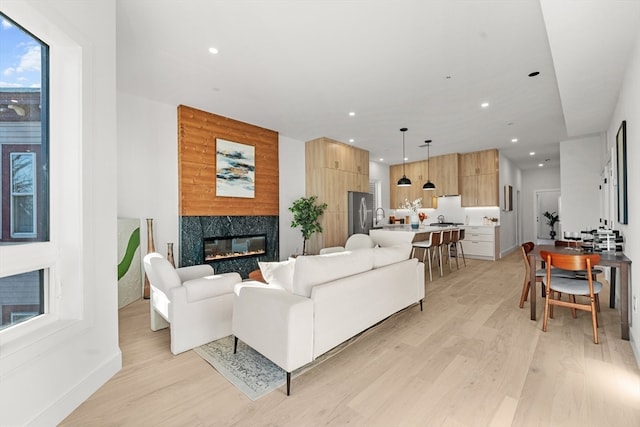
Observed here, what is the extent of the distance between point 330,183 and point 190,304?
4.47 meters

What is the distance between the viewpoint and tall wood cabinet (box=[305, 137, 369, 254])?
6328 millimetres

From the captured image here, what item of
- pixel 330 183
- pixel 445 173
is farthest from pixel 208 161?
pixel 445 173

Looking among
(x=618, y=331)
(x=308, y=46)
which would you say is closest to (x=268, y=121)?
(x=308, y=46)

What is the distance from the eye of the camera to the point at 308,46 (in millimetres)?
2877

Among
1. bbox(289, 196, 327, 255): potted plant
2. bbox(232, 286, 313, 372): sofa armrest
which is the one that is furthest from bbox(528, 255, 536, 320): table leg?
bbox(289, 196, 327, 255): potted plant

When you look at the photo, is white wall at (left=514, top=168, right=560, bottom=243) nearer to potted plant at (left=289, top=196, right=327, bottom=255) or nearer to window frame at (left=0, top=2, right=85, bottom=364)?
potted plant at (left=289, top=196, right=327, bottom=255)

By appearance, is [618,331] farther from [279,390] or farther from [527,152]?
[527,152]

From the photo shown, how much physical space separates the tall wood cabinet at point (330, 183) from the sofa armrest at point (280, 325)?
414 centimetres

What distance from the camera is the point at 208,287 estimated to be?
2590mm

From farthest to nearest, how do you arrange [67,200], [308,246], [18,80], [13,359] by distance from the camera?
[308,246] → [67,200] → [18,80] → [13,359]

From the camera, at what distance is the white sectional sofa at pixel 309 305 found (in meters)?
1.92

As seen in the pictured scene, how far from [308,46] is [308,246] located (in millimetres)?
4472

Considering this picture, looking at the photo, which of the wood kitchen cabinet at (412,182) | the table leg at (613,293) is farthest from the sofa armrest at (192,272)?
the wood kitchen cabinet at (412,182)

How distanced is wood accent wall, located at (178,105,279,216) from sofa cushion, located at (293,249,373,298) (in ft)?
10.5
